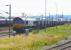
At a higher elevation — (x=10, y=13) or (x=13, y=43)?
(x=10, y=13)

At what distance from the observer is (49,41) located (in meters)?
9.00

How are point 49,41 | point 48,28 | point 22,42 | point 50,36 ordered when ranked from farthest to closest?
point 48,28
point 50,36
point 49,41
point 22,42

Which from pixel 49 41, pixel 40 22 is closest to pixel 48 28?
pixel 40 22

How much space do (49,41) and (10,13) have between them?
7.35 ft

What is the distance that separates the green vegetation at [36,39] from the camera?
758 centimetres

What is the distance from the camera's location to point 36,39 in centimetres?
868

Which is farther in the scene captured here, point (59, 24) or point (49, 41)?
point (59, 24)

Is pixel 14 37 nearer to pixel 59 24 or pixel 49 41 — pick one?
pixel 49 41

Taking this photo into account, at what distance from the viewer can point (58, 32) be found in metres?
10.4

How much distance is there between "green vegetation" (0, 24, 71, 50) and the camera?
7584 mm

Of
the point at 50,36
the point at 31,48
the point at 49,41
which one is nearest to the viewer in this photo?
the point at 31,48

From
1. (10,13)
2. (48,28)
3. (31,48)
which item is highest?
(10,13)

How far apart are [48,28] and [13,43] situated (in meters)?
3.01

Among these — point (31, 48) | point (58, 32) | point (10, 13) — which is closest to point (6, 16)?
point (10, 13)
